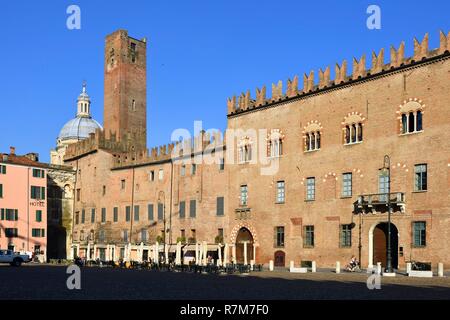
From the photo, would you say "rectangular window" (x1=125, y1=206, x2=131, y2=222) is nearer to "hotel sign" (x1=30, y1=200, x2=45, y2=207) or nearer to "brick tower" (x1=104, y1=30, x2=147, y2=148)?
"brick tower" (x1=104, y1=30, x2=147, y2=148)

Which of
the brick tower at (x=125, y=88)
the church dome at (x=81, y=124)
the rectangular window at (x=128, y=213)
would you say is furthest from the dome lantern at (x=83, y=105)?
the rectangular window at (x=128, y=213)

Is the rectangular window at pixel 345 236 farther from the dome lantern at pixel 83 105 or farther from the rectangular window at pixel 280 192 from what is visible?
the dome lantern at pixel 83 105

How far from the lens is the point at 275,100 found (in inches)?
1689

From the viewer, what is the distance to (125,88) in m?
62.9

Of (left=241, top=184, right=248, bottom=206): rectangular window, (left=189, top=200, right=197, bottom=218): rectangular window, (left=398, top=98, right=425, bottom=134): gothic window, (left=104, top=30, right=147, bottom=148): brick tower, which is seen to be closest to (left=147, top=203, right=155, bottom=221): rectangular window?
(left=189, top=200, right=197, bottom=218): rectangular window

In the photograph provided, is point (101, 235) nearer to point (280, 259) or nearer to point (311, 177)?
point (280, 259)

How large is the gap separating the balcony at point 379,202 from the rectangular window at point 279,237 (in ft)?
21.3

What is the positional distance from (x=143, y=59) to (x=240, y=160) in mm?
25182

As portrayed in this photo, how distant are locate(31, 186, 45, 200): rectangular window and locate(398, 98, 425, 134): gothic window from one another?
37.7 metres

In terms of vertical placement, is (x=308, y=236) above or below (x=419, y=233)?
below

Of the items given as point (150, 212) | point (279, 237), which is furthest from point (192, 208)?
point (279, 237)

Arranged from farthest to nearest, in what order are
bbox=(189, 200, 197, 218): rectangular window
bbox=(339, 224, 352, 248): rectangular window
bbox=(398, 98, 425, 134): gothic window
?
bbox=(189, 200, 197, 218): rectangular window
bbox=(339, 224, 352, 248): rectangular window
bbox=(398, 98, 425, 134): gothic window

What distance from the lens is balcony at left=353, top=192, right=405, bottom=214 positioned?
33.7m

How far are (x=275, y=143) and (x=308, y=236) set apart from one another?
704 centimetres
